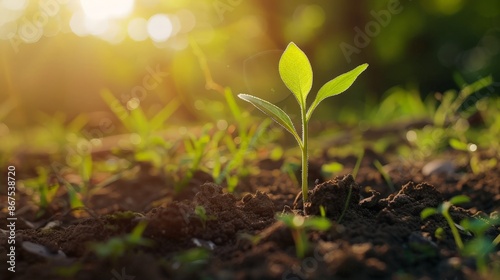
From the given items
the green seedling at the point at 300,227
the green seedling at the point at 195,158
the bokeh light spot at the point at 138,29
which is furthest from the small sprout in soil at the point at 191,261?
the bokeh light spot at the point at 138,29

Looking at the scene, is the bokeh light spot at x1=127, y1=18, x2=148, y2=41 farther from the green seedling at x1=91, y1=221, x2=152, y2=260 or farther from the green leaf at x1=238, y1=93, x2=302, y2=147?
the green seedling at x1=91, y1=221, x2=152, y2=260

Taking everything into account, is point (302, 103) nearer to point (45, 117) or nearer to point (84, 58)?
point (45, 117)

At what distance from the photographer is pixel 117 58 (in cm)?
830

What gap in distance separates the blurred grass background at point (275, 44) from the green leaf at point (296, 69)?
4.69 metres

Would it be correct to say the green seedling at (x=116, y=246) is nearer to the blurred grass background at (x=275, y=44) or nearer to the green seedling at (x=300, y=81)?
the green seedling at (x=300, y=81)

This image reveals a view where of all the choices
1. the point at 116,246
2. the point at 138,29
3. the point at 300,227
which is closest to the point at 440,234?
the point at 300,227

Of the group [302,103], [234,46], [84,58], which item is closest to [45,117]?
[84,58]

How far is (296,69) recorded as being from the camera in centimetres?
145

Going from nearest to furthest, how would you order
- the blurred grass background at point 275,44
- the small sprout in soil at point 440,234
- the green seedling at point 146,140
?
1. the small sprout in soil at point 440,234
2. the green seedling at point 146,140
3. the blurred grass background at point 275,44

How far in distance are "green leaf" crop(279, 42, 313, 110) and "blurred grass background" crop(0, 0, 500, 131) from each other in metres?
4.69

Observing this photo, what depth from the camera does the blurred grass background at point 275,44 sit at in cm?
671

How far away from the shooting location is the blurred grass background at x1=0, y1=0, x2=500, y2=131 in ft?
22.0

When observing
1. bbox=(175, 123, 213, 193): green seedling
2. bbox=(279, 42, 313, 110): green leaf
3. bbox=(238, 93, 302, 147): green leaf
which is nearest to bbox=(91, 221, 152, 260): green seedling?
bbox=(238, 93, 302, 147): green leaf

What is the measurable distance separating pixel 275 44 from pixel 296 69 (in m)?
5.79
